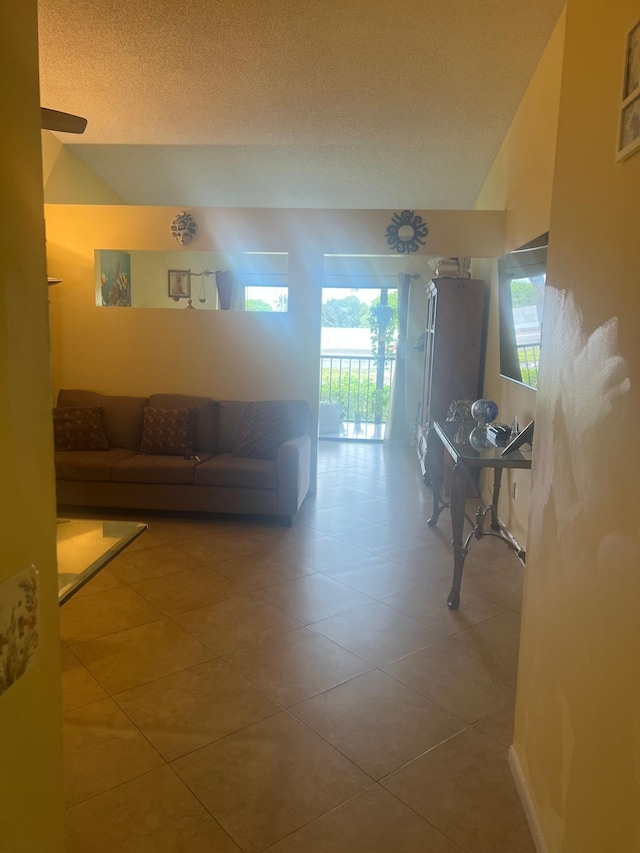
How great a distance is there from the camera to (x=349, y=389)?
8.22 m

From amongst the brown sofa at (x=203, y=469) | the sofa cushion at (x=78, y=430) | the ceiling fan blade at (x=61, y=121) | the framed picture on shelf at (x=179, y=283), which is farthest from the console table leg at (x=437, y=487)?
the framed picture on shelf at (x=179, y=283)

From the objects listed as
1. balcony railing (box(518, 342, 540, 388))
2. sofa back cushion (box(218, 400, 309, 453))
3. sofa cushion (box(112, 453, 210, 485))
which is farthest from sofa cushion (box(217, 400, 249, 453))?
balcony railing (box(518, 342, 540, 388))

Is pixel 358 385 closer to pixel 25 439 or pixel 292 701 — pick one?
pixel 292 701

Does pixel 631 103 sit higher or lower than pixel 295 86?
lower

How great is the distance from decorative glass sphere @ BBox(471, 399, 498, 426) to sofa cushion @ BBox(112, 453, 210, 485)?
1.99 meters

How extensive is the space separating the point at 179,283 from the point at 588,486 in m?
6.89

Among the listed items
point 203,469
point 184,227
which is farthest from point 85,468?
point 184,227

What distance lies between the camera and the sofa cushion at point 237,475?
14.0ft

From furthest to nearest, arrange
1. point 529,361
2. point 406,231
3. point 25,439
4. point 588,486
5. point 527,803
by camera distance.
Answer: point 406,231 → point 529,361 → point 527,803 → point 588,486 → point 25,439

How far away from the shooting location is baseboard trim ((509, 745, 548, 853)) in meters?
1.63

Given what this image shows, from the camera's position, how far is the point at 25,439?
860 mm

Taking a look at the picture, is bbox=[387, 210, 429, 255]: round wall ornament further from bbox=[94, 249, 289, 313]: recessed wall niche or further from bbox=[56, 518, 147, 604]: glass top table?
bbox=[56, 518, 147, 604]: glass top table

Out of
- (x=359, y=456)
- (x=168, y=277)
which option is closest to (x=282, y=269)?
(x=168, y=277)

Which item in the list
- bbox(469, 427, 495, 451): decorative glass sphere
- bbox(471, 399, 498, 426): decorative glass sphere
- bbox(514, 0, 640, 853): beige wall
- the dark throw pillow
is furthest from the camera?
the dark throw pillow
